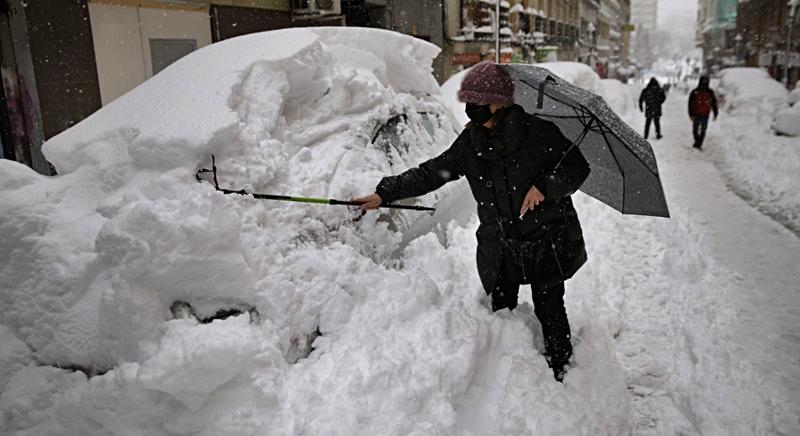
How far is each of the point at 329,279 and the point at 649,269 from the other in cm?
378

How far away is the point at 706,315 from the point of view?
4562 mm

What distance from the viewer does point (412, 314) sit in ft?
10.4

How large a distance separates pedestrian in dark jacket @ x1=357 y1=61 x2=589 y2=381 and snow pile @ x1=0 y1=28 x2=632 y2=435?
8.7 inches

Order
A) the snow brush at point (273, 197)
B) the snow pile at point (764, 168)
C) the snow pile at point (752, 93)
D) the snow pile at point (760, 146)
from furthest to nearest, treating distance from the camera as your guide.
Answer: the snow pile at point (752, 93) → the snow pile at point (760, 146) → the snow pile at point (764, 168) → the snow brush at point (273, 197)

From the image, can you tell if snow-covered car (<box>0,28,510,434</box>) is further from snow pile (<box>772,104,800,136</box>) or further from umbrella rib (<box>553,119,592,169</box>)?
snow pile (<box>772,104,800,136</box>)

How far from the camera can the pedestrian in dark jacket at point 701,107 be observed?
41.9ft

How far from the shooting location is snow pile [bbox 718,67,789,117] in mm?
17458

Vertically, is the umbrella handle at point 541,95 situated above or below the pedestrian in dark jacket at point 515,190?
above

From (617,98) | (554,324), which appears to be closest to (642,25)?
(617,98)

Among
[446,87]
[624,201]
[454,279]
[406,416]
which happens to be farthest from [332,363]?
[446,87]

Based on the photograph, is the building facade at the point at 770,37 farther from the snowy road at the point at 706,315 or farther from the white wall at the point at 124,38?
the white wall at the point at 124,38

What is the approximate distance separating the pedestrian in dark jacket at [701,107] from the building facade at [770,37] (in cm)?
1482

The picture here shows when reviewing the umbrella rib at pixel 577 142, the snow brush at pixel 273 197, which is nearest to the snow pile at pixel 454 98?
the umbrella rib at pixel 577 142

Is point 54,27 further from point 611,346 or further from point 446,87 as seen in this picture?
point 611,346
